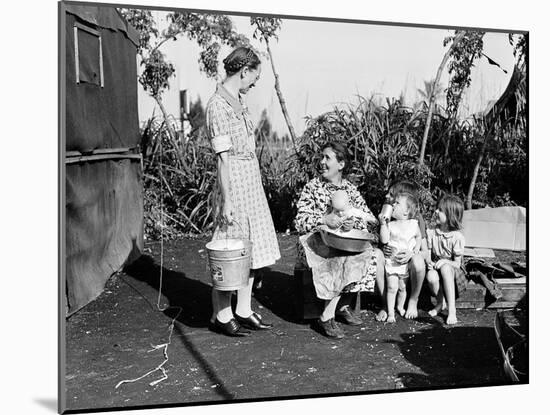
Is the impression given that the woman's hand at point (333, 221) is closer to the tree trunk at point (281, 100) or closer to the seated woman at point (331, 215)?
the seated woman at point (331, 215)

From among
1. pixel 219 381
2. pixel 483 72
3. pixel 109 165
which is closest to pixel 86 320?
pixel 219 381

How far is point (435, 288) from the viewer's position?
194 inches

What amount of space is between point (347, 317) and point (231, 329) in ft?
2.54

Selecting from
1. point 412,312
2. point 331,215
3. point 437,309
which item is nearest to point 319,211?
point 331,215

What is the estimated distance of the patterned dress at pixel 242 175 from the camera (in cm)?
441

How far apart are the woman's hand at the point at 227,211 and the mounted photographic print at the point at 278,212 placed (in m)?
0.02

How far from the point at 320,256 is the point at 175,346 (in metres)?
1.01

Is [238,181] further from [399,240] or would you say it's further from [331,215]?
[399,240]

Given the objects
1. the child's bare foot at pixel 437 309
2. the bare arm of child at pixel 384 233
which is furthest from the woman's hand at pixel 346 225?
the child's bare foot at pixel 437 309

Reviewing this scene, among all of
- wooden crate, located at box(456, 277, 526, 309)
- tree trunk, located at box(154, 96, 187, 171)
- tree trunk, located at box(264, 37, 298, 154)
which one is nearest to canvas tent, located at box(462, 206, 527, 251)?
wooden crate, located at box(456, 277, 526, 309)

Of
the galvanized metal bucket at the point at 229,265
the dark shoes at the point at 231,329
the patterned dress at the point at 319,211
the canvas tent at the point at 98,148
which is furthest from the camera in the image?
the patterned dress at the point at 319,211

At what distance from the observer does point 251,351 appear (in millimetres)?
4398

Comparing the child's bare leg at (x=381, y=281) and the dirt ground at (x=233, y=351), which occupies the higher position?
the child's bare leg at (x=381, y=281)

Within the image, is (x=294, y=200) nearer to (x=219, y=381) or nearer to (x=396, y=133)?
(x=396, y=133)
